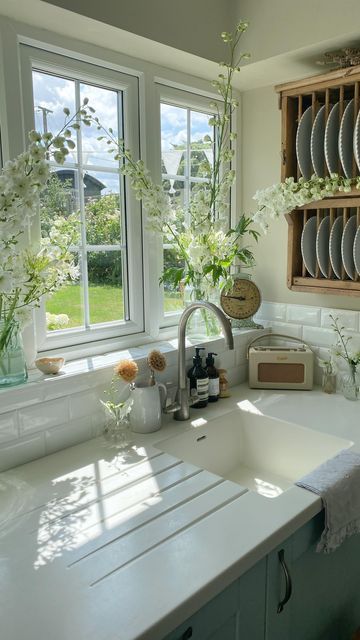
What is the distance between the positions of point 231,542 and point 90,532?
1.01 feet

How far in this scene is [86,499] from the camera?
1.21 m

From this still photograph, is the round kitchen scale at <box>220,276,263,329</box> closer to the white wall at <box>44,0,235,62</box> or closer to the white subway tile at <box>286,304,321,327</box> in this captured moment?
the white subway tile at <box>286,304,321,327</box>

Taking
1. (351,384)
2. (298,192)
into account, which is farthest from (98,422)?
(298,192)

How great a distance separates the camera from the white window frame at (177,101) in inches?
79.4

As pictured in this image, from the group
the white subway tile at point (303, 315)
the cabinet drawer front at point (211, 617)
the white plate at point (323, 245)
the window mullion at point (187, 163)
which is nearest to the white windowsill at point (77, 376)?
the white subway tile at point (303, 315)

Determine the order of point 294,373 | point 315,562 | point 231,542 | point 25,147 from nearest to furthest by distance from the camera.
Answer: point 231,542, point 315,562, point 25,147, point 294,373

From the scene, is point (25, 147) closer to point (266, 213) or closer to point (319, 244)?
point (266, 213)

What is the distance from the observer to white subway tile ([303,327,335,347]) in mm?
2105

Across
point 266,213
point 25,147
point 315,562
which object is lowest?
point 315,562

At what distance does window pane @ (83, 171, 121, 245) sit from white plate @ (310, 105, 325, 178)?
0.77 metres

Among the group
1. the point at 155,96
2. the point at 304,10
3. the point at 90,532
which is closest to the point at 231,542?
the point at 90,532

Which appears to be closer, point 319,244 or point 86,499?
point 86,499

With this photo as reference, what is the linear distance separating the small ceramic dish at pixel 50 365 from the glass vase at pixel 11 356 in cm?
9

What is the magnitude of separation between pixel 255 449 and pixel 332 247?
2.69ft
